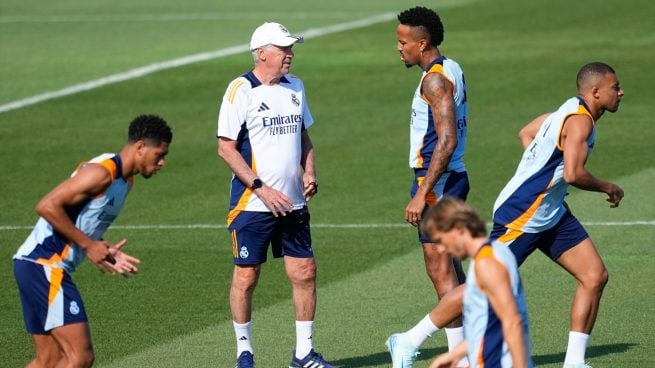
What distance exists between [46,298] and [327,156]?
11.4 meters

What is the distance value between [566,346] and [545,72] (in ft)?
48.6

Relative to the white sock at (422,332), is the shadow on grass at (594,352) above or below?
below

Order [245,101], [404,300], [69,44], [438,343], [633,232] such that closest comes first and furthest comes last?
[245,101] → [438,343] → [404,300] → [633,232] → [69,44]

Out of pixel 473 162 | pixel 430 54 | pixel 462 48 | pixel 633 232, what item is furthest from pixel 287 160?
pixel 462 48

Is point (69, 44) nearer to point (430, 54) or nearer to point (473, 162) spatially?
point (473, 162)

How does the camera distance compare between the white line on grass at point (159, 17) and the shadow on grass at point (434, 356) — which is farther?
the white line on grass at point (159, 17)

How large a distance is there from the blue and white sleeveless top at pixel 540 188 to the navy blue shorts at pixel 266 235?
1601 millimetres

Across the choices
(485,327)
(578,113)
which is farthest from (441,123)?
(485,327)

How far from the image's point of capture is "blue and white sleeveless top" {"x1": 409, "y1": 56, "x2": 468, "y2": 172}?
10.9 metres

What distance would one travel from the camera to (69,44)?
30.1m

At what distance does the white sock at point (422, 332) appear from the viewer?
1033 centimetres

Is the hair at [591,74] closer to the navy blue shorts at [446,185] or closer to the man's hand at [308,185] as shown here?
the navy blue shorts at [446,185]

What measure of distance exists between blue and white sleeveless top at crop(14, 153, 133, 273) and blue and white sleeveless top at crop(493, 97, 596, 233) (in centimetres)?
290

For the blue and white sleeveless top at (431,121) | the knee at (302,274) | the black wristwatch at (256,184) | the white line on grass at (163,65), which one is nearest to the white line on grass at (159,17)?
the white line on grass at (163,65)
